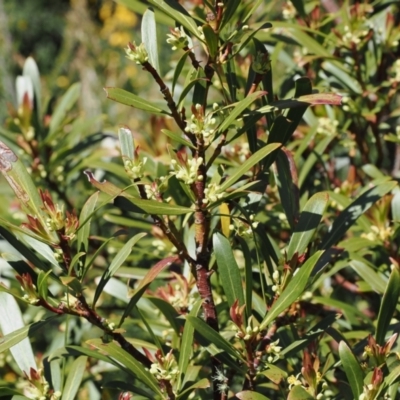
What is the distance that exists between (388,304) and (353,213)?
19cm

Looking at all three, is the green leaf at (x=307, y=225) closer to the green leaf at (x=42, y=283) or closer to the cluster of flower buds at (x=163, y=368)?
the cluster of flower buds at (x=163, y=368)

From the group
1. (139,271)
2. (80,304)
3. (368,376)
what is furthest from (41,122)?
(368,376)

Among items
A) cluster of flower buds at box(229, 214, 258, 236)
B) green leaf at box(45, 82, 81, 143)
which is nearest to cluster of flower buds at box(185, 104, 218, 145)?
cluster of flower buds at box(229, 214, 258, 236)

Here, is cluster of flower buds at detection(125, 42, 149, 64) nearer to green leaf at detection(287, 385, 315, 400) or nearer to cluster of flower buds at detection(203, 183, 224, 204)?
cluster of flower buds at detection(203, 183, 224, 204)

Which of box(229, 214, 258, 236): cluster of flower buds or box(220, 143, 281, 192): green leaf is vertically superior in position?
box(220, 143, 281, 192): green leaf

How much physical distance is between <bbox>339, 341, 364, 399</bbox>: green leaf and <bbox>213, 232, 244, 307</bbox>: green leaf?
0.47 ft

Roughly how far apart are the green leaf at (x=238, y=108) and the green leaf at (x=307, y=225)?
16 cm

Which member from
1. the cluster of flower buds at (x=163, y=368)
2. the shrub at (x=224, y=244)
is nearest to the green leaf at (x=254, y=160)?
the shrub at (x=224, y=244)

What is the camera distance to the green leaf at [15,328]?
0.92 m

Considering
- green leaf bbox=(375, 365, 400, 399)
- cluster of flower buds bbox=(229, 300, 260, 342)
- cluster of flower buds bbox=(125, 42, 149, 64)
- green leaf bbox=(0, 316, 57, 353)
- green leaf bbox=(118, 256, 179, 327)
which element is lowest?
green leaf bbox=(375, 365, 400, 399)

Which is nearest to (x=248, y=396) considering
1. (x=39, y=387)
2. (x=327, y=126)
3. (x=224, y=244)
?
(x=224, y=244)

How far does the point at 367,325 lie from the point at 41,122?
2.78 ft

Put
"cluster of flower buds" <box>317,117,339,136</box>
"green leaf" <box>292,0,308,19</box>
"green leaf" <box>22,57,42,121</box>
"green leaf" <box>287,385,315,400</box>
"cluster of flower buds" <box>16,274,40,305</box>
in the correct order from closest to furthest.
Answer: "green leaf" <box>287,385,315,400</box> → "cluster of flower buds" <box>16,274,40,305</box> → "green leaf" <box>292,0,308,19</box> → "cluster of flower buds" <box>317,117,339,136</box> → "green leaf" <box>22,57,42,121</box>

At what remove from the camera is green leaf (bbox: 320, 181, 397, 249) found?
0.95 meters
